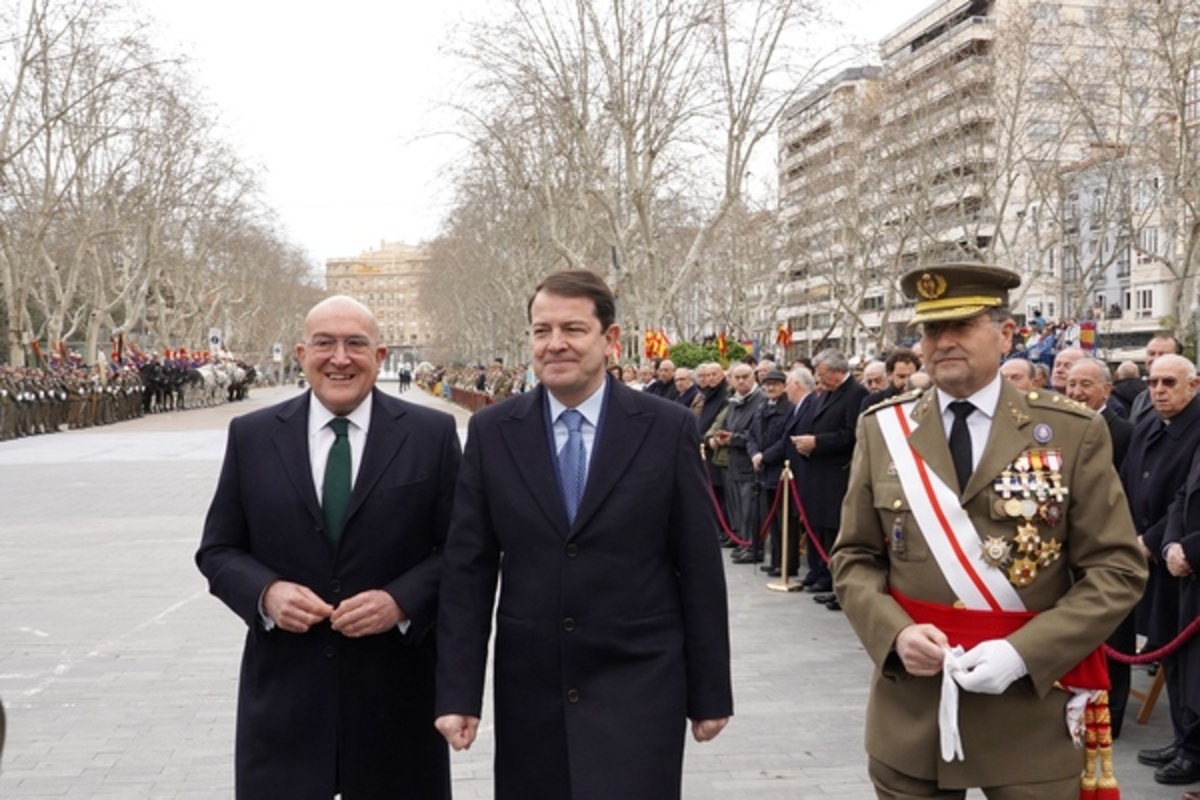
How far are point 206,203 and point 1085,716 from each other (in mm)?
59659

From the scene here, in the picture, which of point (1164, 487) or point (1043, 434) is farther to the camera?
point (1164, 487)

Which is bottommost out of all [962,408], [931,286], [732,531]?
[732,531]

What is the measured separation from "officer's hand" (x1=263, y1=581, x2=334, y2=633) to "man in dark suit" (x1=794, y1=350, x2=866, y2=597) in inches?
278

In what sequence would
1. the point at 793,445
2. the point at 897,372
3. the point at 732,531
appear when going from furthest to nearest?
the point at 732,531, the point at 793,445, the point at 897,372

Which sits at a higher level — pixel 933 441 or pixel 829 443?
pixel 933 441

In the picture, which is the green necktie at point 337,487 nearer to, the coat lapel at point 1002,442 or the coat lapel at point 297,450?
the coat lapel at point 297,450

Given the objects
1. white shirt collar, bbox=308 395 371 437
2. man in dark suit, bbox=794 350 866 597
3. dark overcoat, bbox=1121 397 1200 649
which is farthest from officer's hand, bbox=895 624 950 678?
man in dark suit, bbox=794 350 866 597

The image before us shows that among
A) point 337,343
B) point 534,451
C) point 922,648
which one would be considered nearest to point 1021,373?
point 922,648

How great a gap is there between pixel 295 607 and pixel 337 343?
773 millimetres

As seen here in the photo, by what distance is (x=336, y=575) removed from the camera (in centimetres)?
374

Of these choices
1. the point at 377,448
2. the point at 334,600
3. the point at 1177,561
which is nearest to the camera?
the point at 334,600

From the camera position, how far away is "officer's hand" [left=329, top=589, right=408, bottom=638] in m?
3.60

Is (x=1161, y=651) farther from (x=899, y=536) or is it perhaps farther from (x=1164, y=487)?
(x=899, y=536)

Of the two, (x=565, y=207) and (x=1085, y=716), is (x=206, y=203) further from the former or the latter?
(x=1085, y=716)
